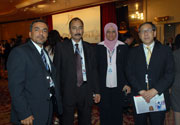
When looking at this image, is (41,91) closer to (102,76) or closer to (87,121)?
(87,121)

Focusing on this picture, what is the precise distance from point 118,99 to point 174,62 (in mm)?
1120

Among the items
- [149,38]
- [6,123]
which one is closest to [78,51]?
[149,38]

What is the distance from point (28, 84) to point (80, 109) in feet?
2.80

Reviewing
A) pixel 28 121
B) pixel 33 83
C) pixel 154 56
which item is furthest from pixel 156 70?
pixel 28 121

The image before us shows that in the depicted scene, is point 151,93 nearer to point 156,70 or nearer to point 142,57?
point 156,70

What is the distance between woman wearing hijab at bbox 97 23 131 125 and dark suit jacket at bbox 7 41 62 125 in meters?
1.22

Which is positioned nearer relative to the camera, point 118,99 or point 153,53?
point 153,53

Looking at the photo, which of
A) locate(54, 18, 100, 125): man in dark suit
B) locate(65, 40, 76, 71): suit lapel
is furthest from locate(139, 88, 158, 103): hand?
locate(65, 40, 76, 71): suit lapel

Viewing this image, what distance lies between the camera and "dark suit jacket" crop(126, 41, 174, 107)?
190 cm

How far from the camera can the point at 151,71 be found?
1958 mm

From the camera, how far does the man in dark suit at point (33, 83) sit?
4.99ft

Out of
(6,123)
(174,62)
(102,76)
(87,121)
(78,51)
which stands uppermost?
(78,51)

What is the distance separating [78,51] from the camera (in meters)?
2.20

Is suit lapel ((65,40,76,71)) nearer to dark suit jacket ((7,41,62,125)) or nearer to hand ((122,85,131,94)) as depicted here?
dark suit jacket ((7,41,62,125))
